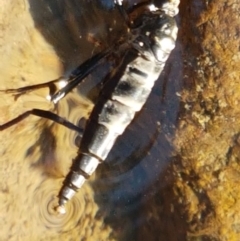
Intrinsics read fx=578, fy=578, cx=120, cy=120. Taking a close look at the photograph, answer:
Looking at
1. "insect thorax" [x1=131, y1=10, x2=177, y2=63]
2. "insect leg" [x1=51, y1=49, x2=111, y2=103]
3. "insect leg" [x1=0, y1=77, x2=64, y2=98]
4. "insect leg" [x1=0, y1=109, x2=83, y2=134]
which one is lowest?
"insect leg" [x1=0, y1=109, x2=83, y2=134]

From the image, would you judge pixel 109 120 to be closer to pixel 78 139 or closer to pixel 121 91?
pixel 121 91

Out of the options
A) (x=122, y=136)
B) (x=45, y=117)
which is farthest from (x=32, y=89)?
(x=122, y=136)

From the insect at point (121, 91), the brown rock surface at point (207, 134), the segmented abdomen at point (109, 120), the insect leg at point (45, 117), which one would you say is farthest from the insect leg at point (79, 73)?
the brown rock surface at point (207, 134)

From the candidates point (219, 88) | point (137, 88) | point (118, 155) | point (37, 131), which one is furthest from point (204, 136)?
point (37, 131)

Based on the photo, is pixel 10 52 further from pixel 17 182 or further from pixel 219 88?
pixel 219 88

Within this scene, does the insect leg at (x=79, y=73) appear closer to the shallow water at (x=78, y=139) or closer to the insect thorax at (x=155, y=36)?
the shallow water at (x=78, y=139)

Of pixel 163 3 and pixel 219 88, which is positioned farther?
pixel 163 3

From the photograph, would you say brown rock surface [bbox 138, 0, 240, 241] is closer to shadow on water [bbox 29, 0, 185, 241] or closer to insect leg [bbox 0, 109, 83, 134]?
shadow on water [bbox 29, 0, 185, 241]

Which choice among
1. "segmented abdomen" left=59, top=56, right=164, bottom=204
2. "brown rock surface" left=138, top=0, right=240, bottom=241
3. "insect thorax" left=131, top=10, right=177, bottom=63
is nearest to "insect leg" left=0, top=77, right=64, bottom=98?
"segmented abdomen" left=59, top=56, right=164, bottom=204
